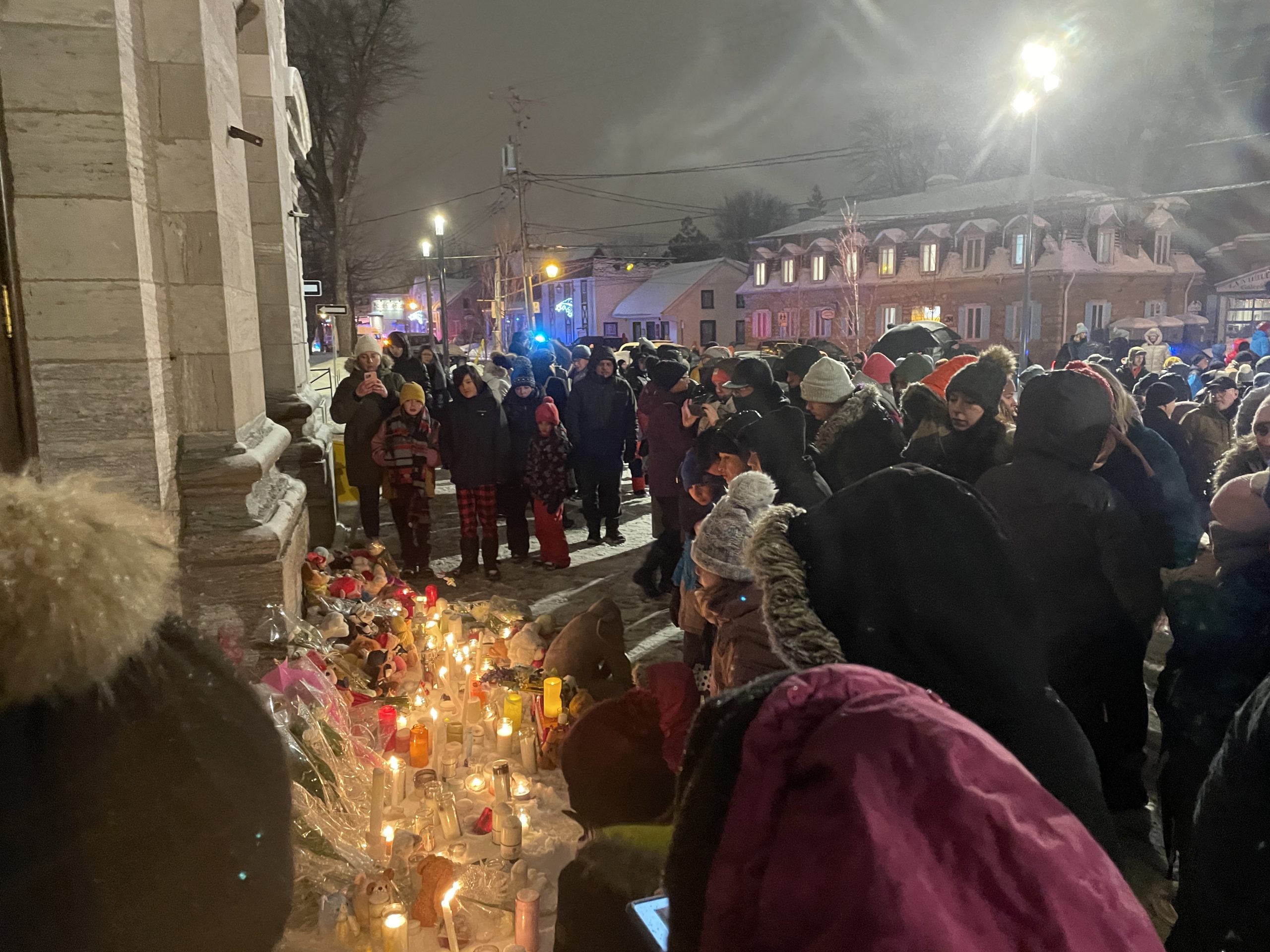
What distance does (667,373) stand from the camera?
826 centimetres

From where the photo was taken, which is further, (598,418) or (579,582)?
(598,418)

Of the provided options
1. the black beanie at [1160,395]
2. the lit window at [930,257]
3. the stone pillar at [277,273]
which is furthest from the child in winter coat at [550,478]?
the lit window at [930,257]

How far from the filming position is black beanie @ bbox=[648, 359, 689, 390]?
8.24 meters

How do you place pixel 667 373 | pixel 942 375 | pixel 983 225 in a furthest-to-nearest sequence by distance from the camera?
pixel 983 225 < pixel 667 373 < pixel 942 375

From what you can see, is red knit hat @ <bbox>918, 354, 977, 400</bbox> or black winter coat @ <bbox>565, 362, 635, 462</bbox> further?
black winter coat @ <bbox>565, 362, 635, 462</bbox>

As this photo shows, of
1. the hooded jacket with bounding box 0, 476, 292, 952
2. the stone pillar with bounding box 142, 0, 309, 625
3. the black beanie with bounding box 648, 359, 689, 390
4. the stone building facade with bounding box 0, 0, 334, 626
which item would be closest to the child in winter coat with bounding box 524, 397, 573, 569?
the black beanie with bounding box 648, 359, 689, 390

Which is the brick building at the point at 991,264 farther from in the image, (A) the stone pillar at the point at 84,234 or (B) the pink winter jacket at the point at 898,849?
(B) the pink winter jacket at the point at 898,849

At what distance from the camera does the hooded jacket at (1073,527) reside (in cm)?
351

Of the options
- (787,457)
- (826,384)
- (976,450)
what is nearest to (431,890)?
(787,457)

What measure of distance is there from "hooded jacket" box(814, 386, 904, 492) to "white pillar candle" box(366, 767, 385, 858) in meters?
2.93

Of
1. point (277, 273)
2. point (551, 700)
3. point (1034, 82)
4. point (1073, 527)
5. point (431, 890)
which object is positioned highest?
point (1034, 82)

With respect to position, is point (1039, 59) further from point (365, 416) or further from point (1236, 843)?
point (1236, 843)

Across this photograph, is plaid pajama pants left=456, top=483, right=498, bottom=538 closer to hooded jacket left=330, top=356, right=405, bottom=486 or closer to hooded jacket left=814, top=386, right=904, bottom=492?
hooded jacket left=330, top=356, right=405, bottom=486

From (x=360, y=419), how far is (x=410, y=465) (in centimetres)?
76
